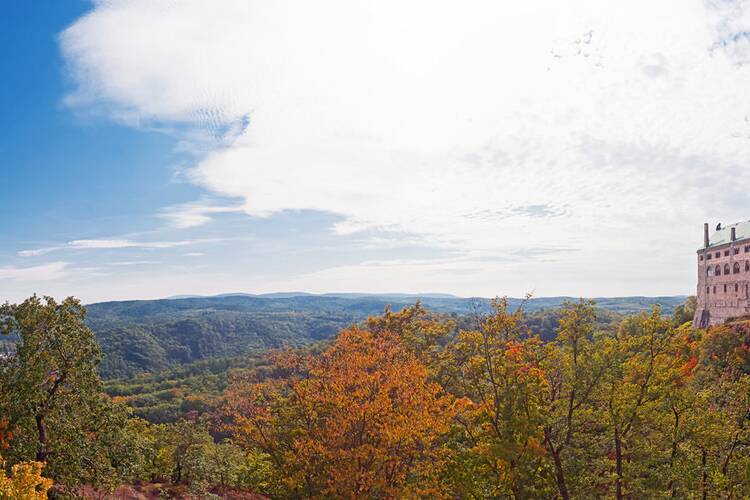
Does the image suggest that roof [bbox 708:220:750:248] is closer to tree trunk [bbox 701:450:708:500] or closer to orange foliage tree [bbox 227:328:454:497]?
tree trunk [bbox 701:450:708:500]

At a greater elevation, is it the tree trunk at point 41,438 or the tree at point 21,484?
the tree at point 21,484

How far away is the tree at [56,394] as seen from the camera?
68.2ft

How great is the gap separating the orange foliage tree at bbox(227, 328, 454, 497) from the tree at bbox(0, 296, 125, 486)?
6370 millimetres

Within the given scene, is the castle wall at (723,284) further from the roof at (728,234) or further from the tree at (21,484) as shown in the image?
the tree at (21,484)

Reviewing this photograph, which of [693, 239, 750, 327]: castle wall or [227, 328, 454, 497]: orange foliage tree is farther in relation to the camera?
[693, 239, 750, 327]: castle wall

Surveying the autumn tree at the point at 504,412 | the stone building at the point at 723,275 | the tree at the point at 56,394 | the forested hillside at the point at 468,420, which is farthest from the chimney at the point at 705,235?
the tree at the point at 56,394

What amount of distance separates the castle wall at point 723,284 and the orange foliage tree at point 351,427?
7087 centimetres

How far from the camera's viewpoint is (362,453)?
1998 cm

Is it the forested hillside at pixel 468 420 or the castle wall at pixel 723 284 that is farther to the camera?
the castle wall at pixel 723 284

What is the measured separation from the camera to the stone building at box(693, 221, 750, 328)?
2840 inches

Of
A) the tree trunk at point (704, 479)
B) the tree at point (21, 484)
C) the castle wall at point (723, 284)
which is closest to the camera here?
the tree at point (21, 484)

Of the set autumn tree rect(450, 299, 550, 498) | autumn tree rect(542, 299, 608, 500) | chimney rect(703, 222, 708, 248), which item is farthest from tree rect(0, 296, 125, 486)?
chimney rect(703, 222, 708, 248)

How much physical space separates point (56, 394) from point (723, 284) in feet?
296

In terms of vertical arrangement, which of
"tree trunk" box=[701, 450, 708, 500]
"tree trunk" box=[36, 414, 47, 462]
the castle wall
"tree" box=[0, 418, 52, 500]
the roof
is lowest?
"tree trunk" box=[701, 450, 708, 500]
